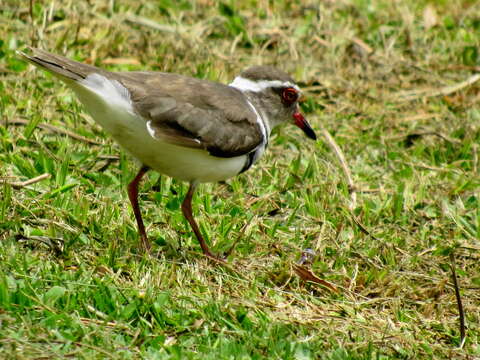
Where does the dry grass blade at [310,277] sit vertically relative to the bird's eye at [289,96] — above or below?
below

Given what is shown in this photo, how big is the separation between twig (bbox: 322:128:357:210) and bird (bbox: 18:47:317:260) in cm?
103

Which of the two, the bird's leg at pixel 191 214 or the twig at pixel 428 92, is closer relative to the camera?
the bird's leg at pixel 191 214

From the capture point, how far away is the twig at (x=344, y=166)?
6.64m

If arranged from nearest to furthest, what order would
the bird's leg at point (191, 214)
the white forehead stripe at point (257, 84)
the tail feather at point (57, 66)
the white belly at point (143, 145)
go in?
1. the tail feather at point (57, 66)
2. the white belly at point (143, 145)
3. the bird's leg at point (191, 214)
4. the white forehead stripe at point (257, 84)

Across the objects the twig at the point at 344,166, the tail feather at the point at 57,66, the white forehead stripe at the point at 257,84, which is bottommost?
the twig at the point at 344,166

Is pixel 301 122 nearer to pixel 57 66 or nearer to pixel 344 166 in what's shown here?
pixel 344 166

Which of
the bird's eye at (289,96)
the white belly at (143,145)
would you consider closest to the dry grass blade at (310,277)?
the white belly at (143,145)

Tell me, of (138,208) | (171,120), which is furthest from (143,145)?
(138,208)

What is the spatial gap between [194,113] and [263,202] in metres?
1.31

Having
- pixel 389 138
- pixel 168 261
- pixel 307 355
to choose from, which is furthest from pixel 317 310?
pixel 389 138

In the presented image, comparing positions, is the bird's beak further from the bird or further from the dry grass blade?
the dry grass blade

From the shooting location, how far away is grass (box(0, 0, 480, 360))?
4.64 m

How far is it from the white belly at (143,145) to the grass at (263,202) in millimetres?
509

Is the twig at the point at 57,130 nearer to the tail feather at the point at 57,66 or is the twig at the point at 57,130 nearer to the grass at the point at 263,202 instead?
the grass at the point at 263,202
